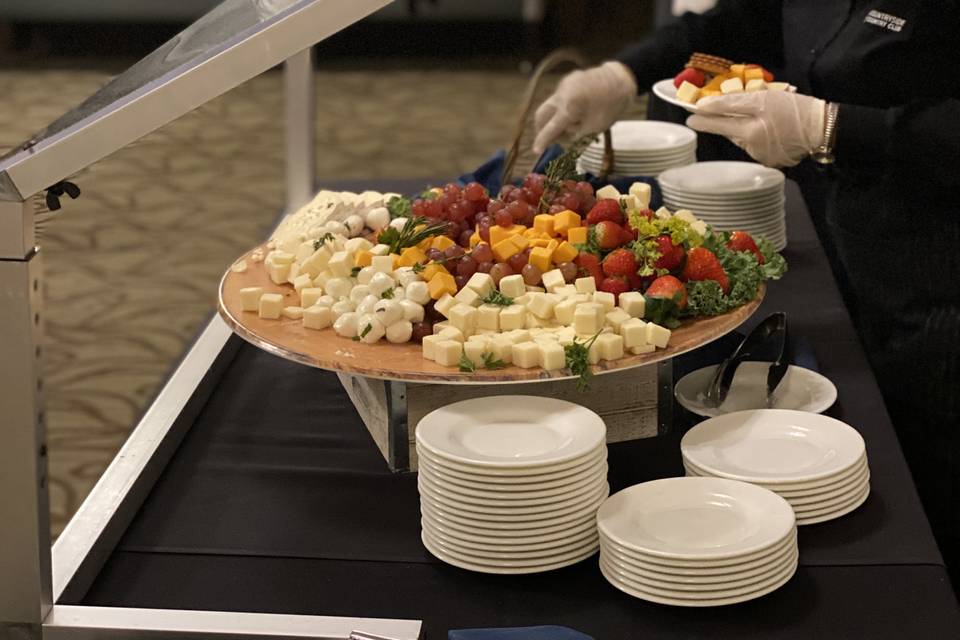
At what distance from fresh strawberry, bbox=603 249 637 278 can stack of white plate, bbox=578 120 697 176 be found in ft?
2.49

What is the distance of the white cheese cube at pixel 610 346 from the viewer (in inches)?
52.8

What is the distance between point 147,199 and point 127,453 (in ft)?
11.9

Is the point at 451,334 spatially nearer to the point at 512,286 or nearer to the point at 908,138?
the point at 512,286

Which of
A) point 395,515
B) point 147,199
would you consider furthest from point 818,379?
point 147,199

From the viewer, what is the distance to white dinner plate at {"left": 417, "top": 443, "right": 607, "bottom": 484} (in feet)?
3.67

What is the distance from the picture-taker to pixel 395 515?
4.23 feet

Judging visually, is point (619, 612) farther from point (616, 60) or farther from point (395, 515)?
point (616, 60)

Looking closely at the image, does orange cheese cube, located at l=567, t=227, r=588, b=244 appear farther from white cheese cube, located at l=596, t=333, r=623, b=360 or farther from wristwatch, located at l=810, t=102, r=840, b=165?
wristwatch, located at l=810, t=102, r=840, b=165

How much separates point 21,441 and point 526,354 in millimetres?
511

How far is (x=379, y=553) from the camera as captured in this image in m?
1.22

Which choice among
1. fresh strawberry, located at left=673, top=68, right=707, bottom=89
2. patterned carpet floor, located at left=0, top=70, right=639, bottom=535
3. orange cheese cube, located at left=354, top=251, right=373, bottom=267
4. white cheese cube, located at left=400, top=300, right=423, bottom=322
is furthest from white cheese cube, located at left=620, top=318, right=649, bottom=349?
patterned carpet floor, located at left=0, top=70, right=639, bottom=535

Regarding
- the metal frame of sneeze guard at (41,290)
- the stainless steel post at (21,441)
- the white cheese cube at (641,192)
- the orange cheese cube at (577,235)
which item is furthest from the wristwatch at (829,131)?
the stainless steel post at (21,441)

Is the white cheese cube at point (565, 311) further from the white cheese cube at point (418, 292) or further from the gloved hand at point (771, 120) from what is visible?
the gloved hand at point (771, 120)

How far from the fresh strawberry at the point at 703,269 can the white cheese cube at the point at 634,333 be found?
17cm
